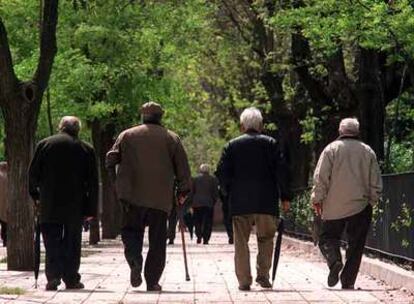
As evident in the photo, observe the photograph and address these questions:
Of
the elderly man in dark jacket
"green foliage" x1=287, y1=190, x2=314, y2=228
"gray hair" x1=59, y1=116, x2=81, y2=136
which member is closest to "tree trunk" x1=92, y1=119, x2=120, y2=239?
"green foliage" x1=287, y1=190, x2=314, y2=228

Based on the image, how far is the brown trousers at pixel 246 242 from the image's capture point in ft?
39.2

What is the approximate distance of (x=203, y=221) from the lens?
28984 mm

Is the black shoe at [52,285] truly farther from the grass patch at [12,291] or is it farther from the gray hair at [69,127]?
the gray hair at [69,127]

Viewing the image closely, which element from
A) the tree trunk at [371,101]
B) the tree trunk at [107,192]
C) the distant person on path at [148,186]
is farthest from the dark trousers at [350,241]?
the tree trunk at [107,192]

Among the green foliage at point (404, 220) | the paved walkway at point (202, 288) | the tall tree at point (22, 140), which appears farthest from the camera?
the tall tree at point (22, 140)

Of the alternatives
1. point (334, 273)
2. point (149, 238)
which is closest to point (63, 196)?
point (149, 238)

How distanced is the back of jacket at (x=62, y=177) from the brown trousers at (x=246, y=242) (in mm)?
1661

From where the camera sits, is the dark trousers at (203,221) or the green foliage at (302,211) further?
the dark trousers at (203,221)

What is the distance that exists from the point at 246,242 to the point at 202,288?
2.72 ft

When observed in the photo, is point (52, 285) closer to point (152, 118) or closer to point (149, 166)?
point (149, 166)

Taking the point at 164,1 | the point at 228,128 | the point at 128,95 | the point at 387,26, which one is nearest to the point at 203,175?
the point at 128,95

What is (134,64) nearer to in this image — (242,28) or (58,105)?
(58,105)

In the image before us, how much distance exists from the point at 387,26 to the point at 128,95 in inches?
469

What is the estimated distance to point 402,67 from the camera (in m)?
25.3
